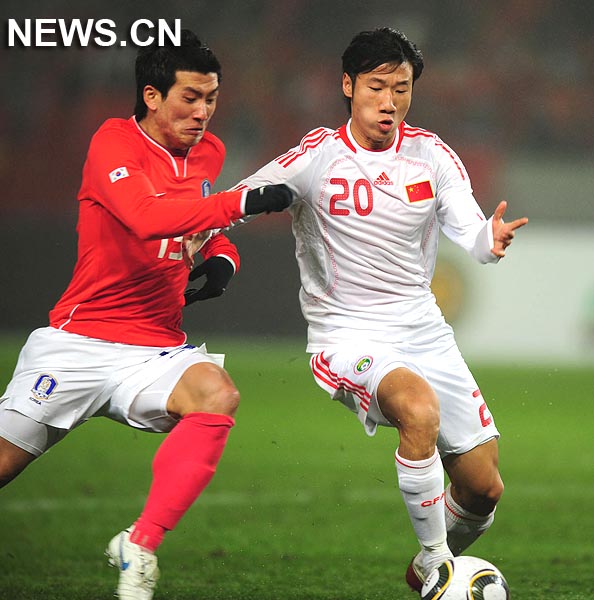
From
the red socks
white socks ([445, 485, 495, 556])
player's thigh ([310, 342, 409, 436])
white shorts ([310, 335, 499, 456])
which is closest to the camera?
the red socks

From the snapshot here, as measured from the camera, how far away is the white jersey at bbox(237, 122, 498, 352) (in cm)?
443

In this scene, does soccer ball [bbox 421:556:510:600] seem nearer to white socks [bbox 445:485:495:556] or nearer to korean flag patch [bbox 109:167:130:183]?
white socks [bbox 445:485:495:556]

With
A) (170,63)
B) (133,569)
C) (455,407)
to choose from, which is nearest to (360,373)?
(455,407)

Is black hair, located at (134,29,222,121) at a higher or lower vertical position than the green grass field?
higher

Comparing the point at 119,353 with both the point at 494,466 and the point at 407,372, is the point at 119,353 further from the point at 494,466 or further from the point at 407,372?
the point at 494,466

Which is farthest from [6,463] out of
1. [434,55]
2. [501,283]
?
[434,55]

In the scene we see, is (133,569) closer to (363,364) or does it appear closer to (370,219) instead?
(363,364)

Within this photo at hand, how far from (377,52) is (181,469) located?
1778 millimetres

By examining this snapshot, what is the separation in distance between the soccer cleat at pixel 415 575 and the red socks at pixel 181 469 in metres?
0.96

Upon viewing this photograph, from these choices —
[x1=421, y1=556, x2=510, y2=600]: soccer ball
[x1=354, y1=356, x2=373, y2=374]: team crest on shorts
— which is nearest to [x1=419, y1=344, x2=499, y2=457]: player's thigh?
[x1=354, y1=356, x2=373, y2=374]: team crest on shorts

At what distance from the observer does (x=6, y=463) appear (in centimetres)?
418

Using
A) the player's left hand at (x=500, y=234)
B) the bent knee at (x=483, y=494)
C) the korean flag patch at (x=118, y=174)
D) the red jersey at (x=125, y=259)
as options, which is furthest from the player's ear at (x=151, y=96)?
the bent knee at (x=483, y=494)

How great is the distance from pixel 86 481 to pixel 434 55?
13104mm

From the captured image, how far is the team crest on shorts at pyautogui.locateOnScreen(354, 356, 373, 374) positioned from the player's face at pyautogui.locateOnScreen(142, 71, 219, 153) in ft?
3.51
